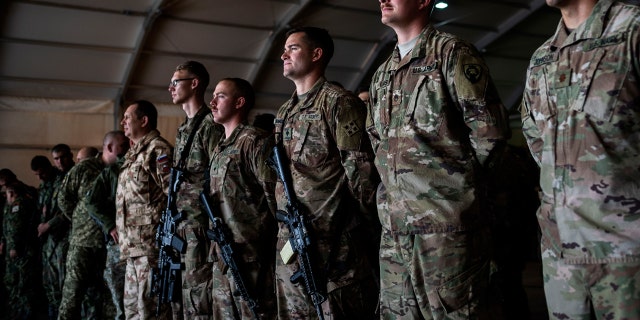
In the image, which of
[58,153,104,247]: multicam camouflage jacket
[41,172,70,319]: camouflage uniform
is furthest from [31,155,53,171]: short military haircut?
[58,153,104,247]: multicam camouflage jacket

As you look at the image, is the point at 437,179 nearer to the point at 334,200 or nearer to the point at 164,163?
the point at 334,200

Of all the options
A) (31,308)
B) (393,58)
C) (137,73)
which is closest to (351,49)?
(137,73)

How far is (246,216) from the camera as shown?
3531 mm

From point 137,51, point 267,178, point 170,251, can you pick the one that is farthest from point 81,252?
point 137,51

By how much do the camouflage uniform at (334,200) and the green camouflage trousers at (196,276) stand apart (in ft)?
2.79

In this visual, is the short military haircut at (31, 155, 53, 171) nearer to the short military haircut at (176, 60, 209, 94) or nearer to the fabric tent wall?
the short military haircut at (176, 60, 209, 94)

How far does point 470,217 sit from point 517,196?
101 inches

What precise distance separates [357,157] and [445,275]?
0.85 m

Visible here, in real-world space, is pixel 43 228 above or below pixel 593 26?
below

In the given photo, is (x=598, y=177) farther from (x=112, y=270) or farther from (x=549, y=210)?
(x=112, y=270)

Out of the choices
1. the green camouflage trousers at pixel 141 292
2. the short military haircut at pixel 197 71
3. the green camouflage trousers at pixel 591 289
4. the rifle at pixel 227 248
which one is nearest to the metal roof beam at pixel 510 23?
the short military haircut at pixel 197 71

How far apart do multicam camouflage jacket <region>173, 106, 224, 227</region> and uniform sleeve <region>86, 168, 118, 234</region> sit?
114 centimetres

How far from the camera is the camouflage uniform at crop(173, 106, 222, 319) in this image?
3.72 metres

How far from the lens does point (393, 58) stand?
2.48 meters
